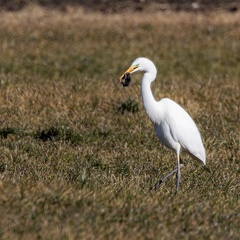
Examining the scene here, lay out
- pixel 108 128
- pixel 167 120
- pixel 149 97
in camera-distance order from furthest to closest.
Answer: pixel 108 128, pixel 167 120, pixel 149 97

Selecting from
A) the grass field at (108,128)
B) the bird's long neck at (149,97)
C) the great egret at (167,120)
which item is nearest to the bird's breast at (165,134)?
the great egret at (167,120)

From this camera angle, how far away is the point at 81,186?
6.41 metres

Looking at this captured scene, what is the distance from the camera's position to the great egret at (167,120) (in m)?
7.75

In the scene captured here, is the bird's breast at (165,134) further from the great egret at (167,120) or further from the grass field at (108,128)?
the grass field at (108,128)

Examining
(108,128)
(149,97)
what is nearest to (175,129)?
(149,97)

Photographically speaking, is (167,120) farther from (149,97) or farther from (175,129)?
(149,97)

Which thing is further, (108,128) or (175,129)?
(108,128)

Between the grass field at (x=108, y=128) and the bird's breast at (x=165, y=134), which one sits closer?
the grass field at (x=108, y=128)

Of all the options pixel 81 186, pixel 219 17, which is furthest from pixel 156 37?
pixel 81 186

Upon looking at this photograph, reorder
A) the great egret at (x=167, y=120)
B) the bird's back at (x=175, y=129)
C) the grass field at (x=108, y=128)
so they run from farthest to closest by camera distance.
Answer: the bird's back at (x=175, y=129) → the great egret at (x=167, y=120) → the grass field at (x=108, y=128)

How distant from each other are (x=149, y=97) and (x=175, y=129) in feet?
1.41

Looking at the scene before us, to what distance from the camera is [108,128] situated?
10.5 meters

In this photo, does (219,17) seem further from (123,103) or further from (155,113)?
(155,113)

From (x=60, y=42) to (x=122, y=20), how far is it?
341 cm
